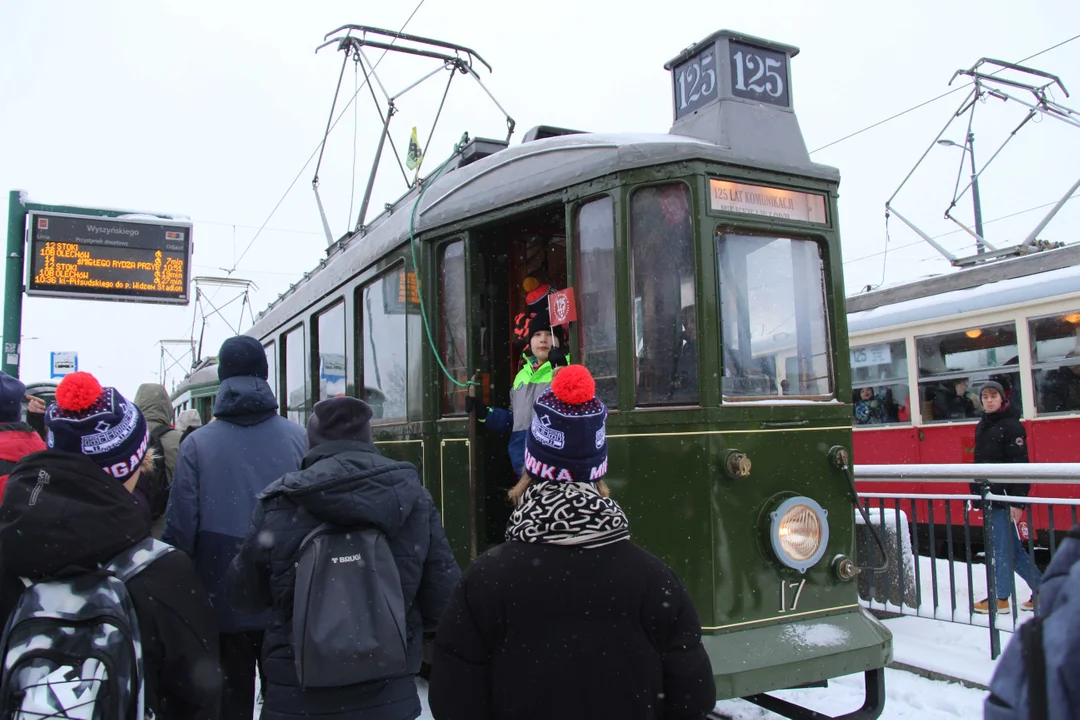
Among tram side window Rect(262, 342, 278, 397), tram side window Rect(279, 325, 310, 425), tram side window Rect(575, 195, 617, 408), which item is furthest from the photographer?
tram side window Rect(262, 342, 278, 397)

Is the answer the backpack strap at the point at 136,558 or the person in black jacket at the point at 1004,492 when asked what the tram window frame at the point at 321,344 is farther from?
the person in black jacket at the point at 1004,492

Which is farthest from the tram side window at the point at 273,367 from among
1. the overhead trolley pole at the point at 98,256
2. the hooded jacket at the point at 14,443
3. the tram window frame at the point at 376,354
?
the hooded jacket at the point at 14,443

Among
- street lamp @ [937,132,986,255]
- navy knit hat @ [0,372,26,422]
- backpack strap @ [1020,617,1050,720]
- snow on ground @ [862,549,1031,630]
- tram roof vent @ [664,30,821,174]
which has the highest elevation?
street lamp @ [937,132,986,255]

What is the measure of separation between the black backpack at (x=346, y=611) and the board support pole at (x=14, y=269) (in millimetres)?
7346

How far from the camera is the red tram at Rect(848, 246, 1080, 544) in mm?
8609

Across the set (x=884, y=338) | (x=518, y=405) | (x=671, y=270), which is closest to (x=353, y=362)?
(x=518, y=405)

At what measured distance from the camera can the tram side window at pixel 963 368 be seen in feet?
29.9

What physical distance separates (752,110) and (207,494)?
3062 mm

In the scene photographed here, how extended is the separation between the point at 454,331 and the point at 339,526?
256 cm

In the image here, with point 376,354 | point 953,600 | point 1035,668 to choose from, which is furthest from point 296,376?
point 1035,668

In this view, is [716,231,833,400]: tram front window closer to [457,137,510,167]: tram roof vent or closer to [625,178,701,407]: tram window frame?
[625,178,701,407]: tram window frame

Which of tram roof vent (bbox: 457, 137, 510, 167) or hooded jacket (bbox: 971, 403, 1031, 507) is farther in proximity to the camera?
hooded jacket (bbox: 971, 403, 1031, 507)

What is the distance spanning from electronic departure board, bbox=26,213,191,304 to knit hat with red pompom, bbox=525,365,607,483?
27.4ft

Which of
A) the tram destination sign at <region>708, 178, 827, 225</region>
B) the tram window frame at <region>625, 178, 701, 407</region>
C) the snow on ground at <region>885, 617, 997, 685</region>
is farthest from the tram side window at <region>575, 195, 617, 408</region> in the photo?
the snow on ground at <region>885, 617, 997, 685</region>
